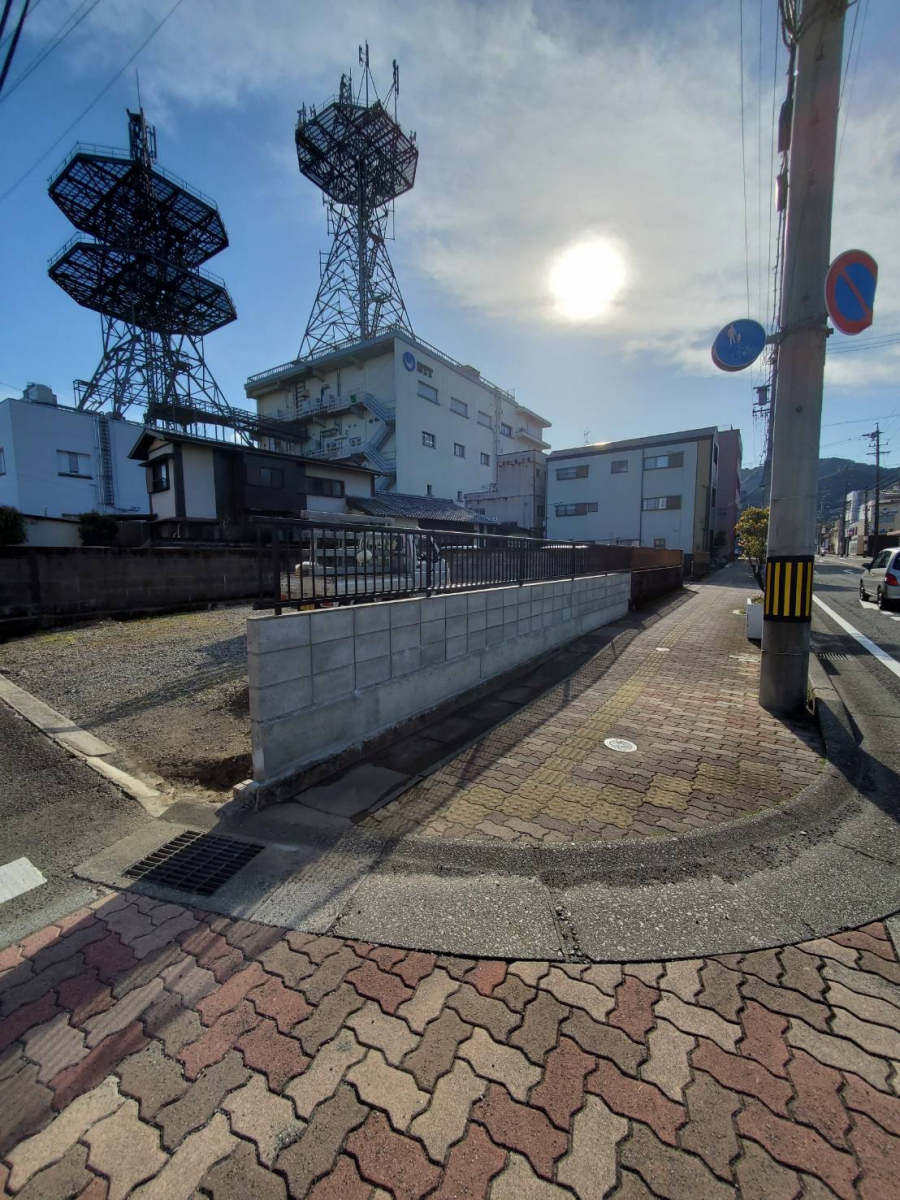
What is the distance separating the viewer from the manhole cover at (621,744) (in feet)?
13.7

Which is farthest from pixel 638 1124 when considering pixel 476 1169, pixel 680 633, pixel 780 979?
pixel 680 633

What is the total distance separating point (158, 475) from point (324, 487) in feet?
25.1

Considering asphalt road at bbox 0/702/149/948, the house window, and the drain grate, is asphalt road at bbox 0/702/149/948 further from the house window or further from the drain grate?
the house window

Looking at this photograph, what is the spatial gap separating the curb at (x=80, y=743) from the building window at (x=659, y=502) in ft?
108

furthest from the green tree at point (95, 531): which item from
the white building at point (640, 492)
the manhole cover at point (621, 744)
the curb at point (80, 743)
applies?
the white building at point (640, 492)

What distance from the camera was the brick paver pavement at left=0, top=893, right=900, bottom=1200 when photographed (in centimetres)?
131

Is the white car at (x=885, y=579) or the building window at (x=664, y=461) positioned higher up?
the building window at (x=664, y=461)

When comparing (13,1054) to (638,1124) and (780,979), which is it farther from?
(780,979)

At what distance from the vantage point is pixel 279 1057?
1641 mm

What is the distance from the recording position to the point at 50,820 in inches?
126

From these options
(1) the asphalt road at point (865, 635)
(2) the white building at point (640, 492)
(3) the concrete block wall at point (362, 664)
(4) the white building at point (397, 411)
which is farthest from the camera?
(4) the white building at point (397, 411)

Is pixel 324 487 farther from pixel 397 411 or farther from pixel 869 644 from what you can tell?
pixel 869 644

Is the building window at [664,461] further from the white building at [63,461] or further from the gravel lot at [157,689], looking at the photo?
the white building at [63,461]

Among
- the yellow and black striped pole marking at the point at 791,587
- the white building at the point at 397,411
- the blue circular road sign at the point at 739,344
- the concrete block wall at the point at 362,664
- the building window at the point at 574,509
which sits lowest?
the concrete block wall at the point at 362,664
